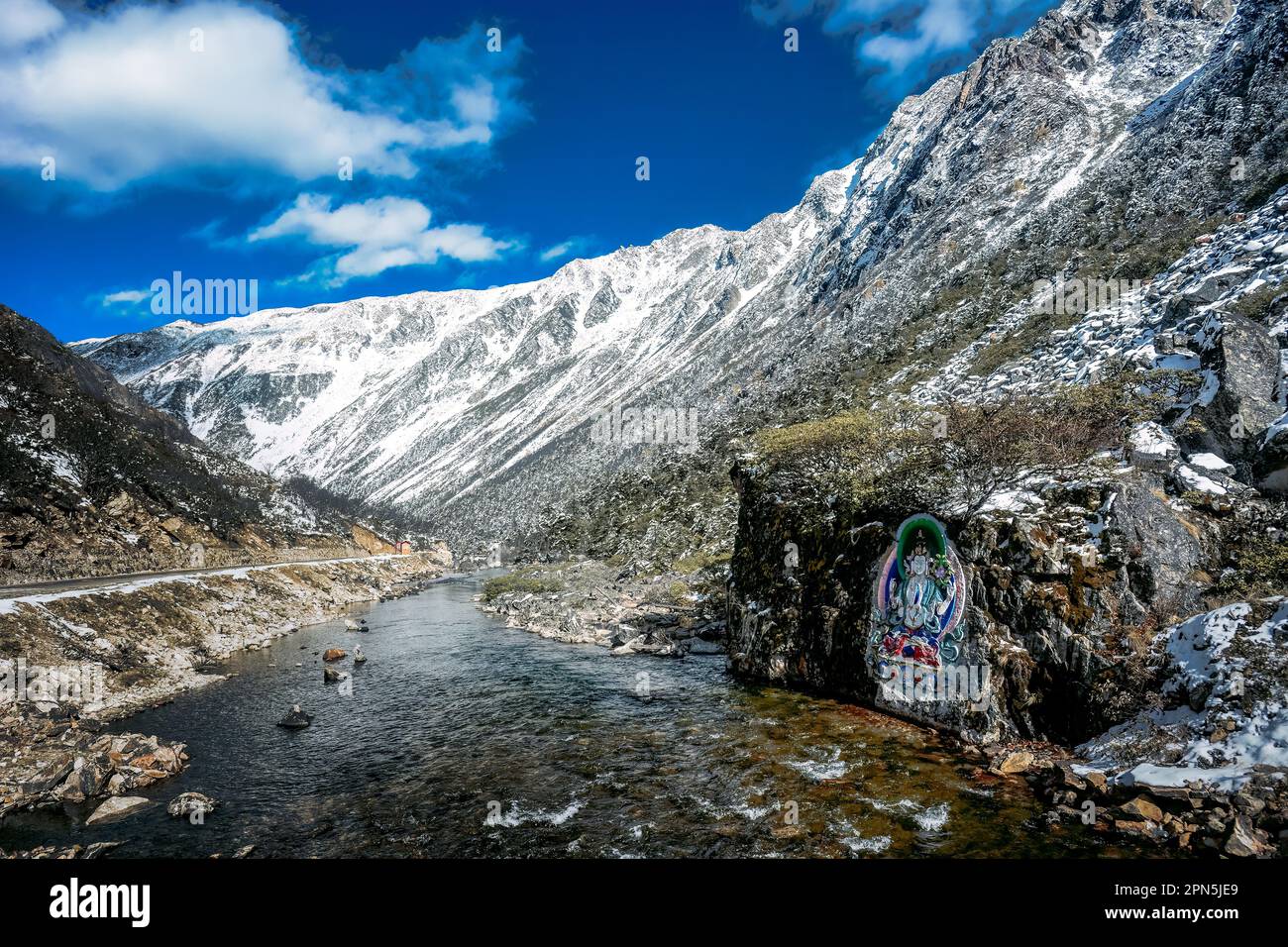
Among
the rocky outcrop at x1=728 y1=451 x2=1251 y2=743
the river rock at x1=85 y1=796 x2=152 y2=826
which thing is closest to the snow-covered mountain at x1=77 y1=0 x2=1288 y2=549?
the rocky outcrop at x1=728 y1=451 x2=1251 y2=743

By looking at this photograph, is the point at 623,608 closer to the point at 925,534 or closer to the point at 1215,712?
the point at 925,534

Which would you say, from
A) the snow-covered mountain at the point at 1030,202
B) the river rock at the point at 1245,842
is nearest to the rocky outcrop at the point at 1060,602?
the river rock at the point at 1245,842

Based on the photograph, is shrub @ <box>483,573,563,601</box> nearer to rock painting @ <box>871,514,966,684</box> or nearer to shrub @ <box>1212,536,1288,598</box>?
rock painting @ <box>871,514,966,684</box>

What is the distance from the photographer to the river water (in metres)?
13.1

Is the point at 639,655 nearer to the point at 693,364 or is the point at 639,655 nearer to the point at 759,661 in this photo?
the point at 759,661

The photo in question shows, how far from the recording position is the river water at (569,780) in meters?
13.1

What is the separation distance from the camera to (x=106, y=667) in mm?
26547

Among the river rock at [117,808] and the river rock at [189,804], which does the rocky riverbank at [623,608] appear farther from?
the river rock at [117,808]

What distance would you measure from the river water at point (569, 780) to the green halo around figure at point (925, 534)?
209 inches

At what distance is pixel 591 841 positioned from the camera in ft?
43.8

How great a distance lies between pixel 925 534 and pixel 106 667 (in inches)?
1356

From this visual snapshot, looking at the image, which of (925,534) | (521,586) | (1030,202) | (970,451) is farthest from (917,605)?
(1030,202)
